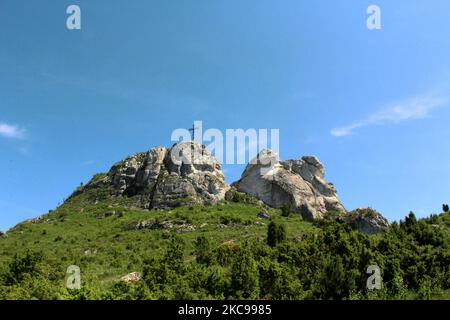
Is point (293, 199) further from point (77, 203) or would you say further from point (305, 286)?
point (305, 286)

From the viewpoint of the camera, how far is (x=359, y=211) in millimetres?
76375

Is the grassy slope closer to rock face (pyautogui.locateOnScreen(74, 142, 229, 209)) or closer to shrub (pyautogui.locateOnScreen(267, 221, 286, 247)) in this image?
rock face (pyautogui.locateOnScreen(74, 142, 229, 209))

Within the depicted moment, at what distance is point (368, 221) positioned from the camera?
73.1 meters

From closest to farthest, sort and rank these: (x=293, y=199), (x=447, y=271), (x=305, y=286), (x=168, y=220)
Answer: (x=305, y=286) < (x=447, y=271) < (x=168, y=220) < (x=293, y=199)

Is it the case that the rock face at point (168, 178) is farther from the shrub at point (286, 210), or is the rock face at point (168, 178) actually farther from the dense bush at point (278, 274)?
the dense bush at point (278, 274)

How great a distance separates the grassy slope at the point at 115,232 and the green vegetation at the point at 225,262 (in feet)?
0.66

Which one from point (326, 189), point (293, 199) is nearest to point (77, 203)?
point (293, 199)

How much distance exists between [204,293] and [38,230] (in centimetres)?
5460

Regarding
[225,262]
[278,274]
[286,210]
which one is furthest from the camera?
[286,210]

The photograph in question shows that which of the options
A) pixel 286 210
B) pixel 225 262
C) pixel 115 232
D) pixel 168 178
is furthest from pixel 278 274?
pixel 168 178

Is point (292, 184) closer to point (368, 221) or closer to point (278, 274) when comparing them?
point (368, 221)

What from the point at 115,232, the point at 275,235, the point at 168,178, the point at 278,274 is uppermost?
the point at 168,178

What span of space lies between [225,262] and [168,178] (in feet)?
151

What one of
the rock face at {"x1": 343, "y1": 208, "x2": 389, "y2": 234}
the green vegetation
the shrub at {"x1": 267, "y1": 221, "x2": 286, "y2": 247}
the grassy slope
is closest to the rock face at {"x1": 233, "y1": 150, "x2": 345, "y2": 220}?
the grassy slope
